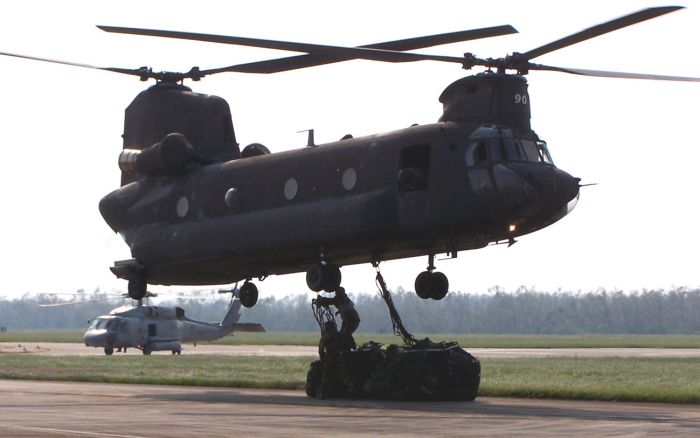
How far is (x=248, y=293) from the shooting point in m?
31.2

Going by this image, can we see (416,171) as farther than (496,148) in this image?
Yes

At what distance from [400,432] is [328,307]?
967cm

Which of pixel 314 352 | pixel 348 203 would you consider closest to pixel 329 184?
pixel 348 203

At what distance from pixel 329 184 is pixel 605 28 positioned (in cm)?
721

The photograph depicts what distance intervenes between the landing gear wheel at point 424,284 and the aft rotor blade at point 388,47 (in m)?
5.22

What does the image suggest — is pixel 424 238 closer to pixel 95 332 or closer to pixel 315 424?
pixel 315 424

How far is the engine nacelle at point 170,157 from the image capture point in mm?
30672

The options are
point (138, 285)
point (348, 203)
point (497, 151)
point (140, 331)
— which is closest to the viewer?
point (497, 151)

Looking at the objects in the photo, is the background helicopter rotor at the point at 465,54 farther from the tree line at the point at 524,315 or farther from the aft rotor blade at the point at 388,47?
the tree line at the point at 524,315

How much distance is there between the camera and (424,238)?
25.3m

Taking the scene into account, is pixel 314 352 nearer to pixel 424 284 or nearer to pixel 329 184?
pixel 424 284

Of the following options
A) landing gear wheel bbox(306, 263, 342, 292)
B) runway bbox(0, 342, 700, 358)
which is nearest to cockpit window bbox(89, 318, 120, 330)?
runway bbox(0, 342, 700, 358)

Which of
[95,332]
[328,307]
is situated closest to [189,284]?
[328,307]

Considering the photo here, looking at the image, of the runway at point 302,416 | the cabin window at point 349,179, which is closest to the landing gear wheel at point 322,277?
the cabin window at point 349,179
